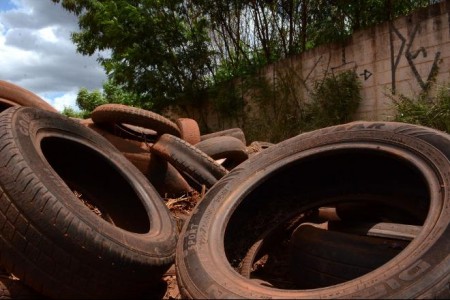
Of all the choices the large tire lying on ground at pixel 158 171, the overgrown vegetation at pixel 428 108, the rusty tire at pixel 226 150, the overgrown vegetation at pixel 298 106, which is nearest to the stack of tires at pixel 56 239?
the large tire lying on ground at pixel 158 171

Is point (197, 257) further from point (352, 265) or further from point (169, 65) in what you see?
point (169, 65)

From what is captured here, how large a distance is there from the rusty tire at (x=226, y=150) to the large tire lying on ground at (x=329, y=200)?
6.33 ft

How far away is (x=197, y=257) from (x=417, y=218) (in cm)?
138

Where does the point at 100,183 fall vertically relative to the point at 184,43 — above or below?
below

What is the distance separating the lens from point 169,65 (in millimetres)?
14516

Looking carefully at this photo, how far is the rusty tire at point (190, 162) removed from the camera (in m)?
4.47

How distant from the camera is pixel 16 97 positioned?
484 cm

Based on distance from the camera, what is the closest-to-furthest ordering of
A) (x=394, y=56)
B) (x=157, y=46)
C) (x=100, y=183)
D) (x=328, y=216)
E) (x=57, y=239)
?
(x=57, y=239), (x=328, y=216), (x=100, y=183), (x=394, y=56), (x=157, y=46)

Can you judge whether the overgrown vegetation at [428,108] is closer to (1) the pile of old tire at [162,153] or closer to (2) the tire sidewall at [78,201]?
(1) the pile of old tire at [162,153]

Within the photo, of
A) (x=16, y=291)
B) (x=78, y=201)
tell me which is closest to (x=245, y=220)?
(x=78, y=201)

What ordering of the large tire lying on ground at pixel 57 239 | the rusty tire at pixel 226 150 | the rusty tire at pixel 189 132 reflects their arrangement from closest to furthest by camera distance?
1. the large tire lying on ground at pixel 57 239
2. the rusty tire at pixel 226 150
3. the rusty tire at pixel 189 132

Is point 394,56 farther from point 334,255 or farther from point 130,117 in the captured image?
point 334,255

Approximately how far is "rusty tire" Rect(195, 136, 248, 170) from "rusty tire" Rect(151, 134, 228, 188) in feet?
2.06

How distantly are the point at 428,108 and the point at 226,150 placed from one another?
3913mm
